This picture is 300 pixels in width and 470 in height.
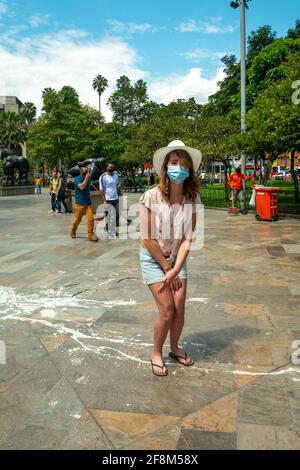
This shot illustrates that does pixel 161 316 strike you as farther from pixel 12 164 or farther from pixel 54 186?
pixel 12 164

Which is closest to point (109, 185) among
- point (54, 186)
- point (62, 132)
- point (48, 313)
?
point (48, 313)

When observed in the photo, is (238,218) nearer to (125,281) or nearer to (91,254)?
(91,254)

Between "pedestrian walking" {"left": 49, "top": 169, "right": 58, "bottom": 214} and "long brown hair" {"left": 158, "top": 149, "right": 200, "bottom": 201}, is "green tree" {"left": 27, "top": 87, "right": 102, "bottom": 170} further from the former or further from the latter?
"long brown hair" {"left": 158, "top": 149, "right": 200, "bottom": 201}

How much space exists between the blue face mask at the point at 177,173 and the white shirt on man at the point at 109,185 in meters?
6.95

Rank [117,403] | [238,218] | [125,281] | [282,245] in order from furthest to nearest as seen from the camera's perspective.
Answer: [238,218], [282,245], [125,281], [117,403]

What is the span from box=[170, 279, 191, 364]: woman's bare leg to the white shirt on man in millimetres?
6891

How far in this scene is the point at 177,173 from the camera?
10.2 ft

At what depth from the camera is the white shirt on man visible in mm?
9953

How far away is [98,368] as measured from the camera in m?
3.39

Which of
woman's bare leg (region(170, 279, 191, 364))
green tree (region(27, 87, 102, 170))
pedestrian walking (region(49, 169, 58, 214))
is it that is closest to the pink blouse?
woman's bare leg (region(170, 279, 191, 364))

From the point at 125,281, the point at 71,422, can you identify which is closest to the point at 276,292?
the point at 125,281

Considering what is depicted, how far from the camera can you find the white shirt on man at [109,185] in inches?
392

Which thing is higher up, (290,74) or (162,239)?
(290,74)

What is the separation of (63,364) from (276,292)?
293 centimetres
